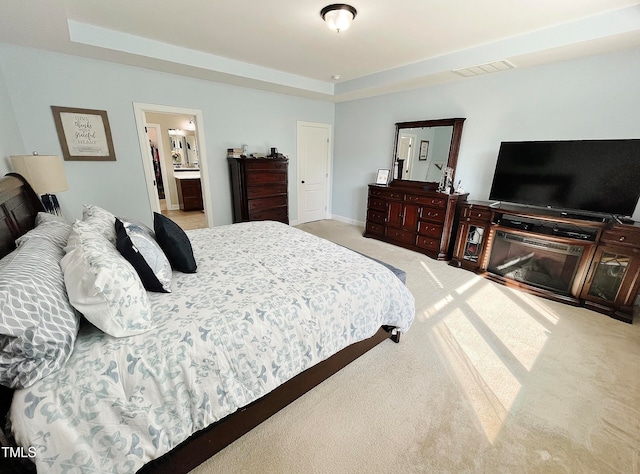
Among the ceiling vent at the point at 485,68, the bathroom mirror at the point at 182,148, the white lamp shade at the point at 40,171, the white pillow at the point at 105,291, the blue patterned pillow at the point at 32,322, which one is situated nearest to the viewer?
the blue patterned pillow at the point at 32,322

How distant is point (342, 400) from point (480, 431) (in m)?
0.77

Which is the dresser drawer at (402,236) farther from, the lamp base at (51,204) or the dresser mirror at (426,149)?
the lamp base at (51,204)

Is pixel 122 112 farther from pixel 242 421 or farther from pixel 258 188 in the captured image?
pixel 242 421

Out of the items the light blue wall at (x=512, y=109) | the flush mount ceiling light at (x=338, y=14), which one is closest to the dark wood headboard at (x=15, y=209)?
the flush mount ceiling light at (x=338, y=14)

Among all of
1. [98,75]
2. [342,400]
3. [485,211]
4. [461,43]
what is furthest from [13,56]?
[485,211]

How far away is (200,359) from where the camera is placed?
43.7 inches

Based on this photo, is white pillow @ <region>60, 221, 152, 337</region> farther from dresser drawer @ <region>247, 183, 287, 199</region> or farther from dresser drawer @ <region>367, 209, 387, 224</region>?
dresser drawer @ <region>367, 209, 387, 224</region>

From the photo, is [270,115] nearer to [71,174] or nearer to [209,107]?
[209,107]

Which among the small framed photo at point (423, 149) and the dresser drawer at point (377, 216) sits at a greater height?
the small framed photo at point (423, 149)

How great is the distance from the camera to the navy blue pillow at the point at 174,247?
1655mm

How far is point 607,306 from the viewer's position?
2.52 m

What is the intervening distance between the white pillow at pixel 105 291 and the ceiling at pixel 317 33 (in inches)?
86.6

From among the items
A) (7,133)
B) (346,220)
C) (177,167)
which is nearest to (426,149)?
(346,220)

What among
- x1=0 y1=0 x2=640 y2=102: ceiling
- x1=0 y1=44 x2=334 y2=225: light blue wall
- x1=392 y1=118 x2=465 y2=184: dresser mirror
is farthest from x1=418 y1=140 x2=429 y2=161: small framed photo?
x1=0 y1=44 x2=334 y2=225: light blue wall
